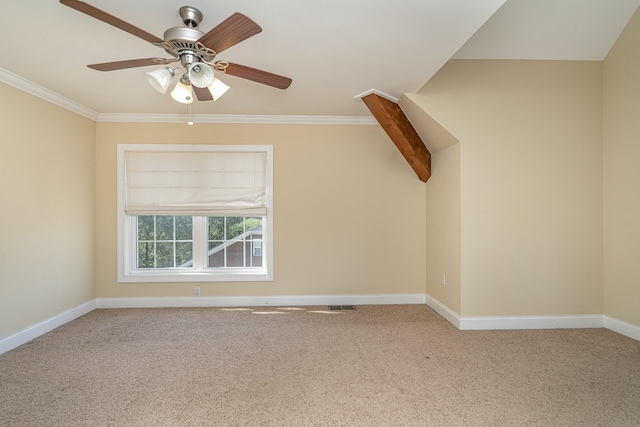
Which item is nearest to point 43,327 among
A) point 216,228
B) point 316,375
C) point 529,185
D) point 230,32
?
point 216,228

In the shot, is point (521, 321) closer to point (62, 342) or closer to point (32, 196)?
point (62, 342)

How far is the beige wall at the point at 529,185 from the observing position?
3232 millimetres

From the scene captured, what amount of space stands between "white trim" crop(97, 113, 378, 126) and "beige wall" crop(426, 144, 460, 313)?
109 cm

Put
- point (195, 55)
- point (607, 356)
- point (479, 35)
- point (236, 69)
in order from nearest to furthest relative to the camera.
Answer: point (195, 55) < point (236, 69) < point (607, 356) < point (479, 35)

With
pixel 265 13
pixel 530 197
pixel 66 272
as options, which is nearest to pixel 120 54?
pixel 265 13

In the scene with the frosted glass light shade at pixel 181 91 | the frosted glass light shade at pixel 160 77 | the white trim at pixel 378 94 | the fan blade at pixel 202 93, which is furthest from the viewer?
the white trim at pixel 378 94

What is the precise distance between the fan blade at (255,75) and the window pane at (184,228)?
2574 mm

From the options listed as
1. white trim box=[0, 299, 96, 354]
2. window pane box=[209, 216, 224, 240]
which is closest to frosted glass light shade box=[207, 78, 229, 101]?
window pane box=[209, 216, 224, 240]

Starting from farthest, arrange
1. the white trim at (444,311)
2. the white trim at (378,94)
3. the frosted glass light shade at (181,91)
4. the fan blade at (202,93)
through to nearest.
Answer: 1. the white trim at (444,311)
2. the white trim at (378,94)
3. the fan blade at (202,93)
4. the frosted glass light shade at (181,91)

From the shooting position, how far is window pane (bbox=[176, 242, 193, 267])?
4.10 m

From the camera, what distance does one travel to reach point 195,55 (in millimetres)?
1851

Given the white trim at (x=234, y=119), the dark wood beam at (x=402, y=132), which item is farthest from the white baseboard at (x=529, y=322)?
the white trim at (x=234, y=119)

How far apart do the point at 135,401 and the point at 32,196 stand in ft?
7.80

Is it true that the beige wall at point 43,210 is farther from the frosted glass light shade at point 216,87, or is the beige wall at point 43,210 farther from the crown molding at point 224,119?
the frosted glass light shade at point 216,87
